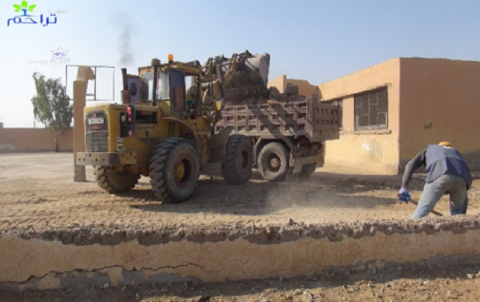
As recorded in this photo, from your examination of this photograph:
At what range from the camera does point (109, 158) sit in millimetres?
6410

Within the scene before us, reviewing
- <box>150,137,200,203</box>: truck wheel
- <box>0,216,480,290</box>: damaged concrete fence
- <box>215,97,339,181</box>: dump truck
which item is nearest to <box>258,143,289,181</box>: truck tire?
<box>215,97,339,181</box>: dump truck

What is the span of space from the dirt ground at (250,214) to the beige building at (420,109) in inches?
69.5

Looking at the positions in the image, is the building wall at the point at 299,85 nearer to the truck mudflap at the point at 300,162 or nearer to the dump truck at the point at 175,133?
the dump truck at the point at 175,133

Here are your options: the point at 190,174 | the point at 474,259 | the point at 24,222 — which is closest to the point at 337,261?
the point at 474,259

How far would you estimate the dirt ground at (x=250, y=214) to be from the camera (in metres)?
3.24

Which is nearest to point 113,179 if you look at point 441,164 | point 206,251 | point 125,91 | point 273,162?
point 125,91

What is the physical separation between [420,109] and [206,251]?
34.4ft

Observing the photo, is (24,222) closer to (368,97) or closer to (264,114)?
(264,114)

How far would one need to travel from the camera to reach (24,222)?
5617 mm

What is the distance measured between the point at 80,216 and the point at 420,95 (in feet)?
34.2

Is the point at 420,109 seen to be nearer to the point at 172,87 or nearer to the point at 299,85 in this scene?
the point at 299,85

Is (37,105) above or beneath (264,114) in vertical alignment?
above

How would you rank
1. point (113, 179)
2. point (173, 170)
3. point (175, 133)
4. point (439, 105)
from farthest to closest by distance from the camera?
point (439, 105) → point (175, 133) → point (113, 179) → point (173, 170)

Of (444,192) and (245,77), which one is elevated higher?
(245,77)
